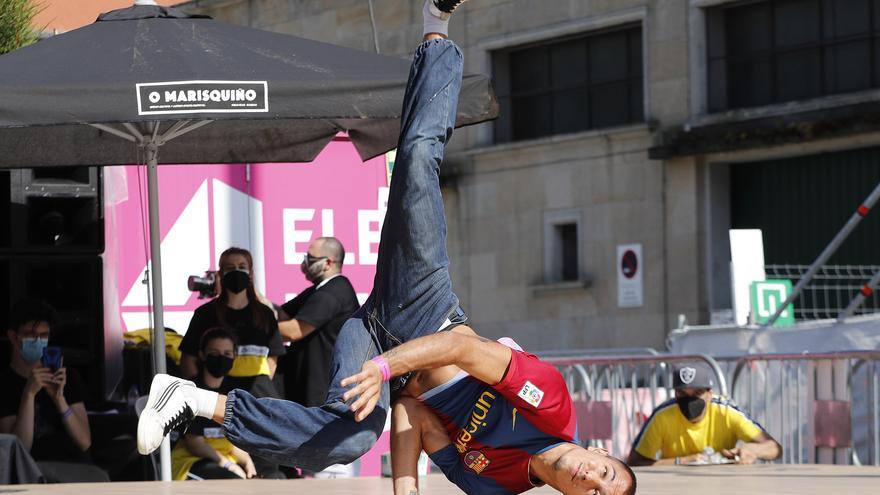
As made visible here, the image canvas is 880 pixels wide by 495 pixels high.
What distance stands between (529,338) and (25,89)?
865 inches

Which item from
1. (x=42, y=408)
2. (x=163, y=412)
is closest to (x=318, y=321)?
(x=42, y=408)

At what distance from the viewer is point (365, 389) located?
6.30 metres

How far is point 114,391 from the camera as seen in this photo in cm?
1173

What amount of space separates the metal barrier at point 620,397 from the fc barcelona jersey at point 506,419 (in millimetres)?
6336

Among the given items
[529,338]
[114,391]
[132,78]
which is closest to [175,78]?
[132,78]

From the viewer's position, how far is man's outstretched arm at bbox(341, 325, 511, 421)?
20.7 feet

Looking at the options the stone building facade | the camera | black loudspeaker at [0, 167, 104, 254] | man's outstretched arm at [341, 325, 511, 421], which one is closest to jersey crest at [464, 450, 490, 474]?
man's outstretched arm at [341, 325, 511, 421]

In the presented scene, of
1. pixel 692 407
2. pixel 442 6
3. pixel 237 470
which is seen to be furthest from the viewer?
pixel 692 407

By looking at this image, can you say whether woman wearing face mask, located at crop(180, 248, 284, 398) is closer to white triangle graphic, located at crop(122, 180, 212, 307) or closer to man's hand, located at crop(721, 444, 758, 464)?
white triangle graphic, located at crop(122, 180, 212, 307)

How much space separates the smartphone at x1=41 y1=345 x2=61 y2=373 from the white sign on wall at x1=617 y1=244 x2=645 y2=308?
1892cm

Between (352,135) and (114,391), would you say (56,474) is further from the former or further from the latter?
(352,135)

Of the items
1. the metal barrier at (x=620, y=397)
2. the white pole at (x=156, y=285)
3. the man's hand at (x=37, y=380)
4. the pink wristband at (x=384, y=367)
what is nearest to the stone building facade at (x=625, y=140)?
the metal barrier at (x=620, y=397)

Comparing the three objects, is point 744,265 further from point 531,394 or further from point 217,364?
point 531,394

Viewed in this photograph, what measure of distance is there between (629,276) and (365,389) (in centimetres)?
2312
